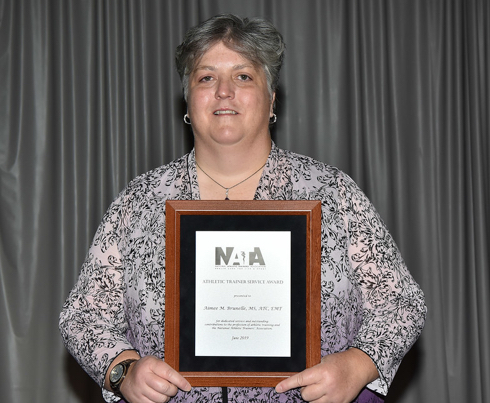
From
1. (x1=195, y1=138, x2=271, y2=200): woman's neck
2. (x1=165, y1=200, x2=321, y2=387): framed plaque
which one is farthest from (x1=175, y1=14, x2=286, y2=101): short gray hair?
(x1=165, y1=200, x2=321, y2=387): framed plaque

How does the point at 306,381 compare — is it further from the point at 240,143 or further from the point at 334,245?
the point at 240,143

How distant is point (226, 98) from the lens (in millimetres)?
1957

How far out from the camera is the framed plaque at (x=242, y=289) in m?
1.65

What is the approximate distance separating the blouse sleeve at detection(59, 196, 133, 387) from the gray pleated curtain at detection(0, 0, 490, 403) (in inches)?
56.4

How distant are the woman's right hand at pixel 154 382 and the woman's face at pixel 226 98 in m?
0.71

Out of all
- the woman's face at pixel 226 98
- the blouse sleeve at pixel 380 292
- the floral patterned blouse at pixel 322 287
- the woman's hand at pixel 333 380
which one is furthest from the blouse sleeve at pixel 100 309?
the blouse sleeve at pixel 380 292

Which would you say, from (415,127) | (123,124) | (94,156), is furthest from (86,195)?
(415,127)

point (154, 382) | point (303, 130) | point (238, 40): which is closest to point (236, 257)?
point (154, 382)

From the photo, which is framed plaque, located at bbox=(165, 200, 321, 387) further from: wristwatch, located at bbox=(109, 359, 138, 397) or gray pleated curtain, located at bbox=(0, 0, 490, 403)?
gray pleated curtain, located at bbox=(0, 0, 490, 403)

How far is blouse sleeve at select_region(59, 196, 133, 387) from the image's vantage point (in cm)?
184

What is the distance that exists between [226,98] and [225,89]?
3 centimetres

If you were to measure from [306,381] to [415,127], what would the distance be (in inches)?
83.6

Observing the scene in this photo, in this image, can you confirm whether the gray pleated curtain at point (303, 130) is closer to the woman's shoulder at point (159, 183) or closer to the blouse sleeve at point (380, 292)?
the woman's shoulder at point (159, 183)

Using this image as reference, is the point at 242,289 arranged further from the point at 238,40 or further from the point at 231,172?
the point at 238,40
